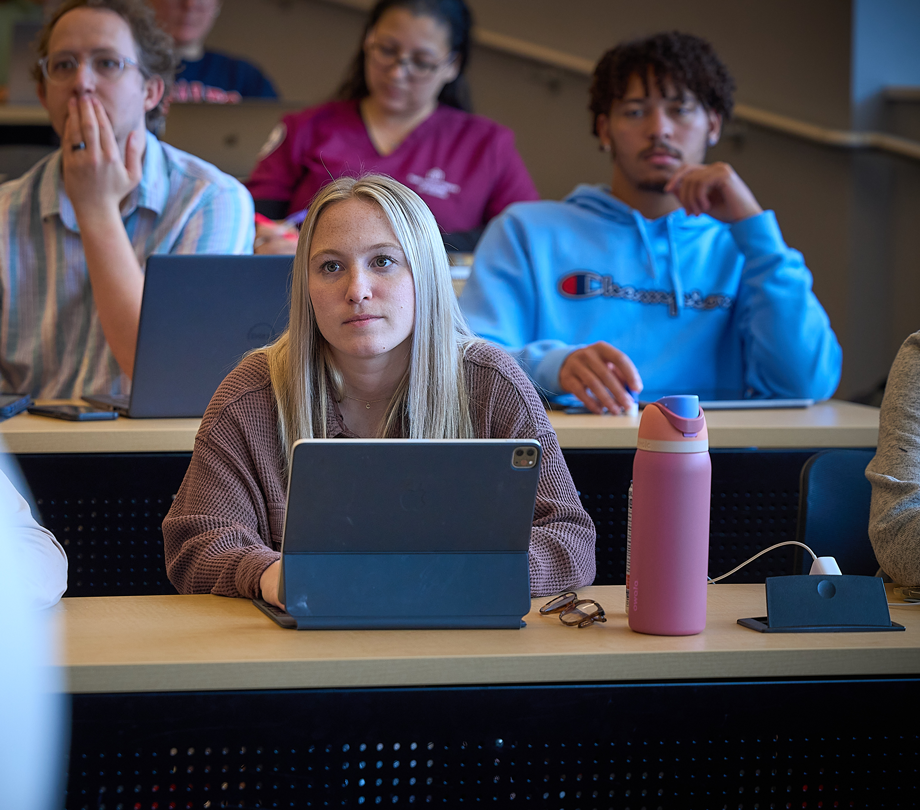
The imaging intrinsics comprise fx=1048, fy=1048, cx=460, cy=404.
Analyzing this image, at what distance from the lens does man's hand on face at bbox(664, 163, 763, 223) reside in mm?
2186

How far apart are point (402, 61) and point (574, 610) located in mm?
2388

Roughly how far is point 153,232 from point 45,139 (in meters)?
1.70

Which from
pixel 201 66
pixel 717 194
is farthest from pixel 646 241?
pixel 201 66

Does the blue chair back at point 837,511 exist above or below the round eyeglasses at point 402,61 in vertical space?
below

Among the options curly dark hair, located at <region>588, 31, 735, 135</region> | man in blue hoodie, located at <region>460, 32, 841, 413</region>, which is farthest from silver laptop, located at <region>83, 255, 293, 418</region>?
curly dark hair, located at <region>588, 31, 735, 135</region>

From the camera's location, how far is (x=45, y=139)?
356cm

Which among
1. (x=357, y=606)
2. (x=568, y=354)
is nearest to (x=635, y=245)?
(x=568, y=354)

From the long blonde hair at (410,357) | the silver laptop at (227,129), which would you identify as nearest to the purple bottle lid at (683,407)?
the long blonde hair at (410,357)

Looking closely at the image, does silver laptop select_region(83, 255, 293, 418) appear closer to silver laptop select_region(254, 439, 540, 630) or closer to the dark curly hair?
silver laptop select_region(254, 439, 540, 630)

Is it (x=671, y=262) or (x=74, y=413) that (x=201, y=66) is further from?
(x=74, y=413)

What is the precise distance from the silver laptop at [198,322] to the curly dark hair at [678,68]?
1073 mm

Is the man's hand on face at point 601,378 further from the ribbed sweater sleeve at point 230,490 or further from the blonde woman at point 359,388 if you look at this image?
the ribbed sweater sleeve at point 230,490

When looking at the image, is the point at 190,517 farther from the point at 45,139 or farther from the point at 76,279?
the point at 45,139

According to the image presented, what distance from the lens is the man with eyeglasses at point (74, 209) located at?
2090mm
